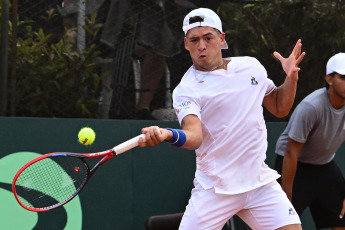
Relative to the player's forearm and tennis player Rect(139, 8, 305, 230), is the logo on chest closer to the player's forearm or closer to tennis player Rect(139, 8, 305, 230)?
tennis player Rect(139, 8, 305, 230)

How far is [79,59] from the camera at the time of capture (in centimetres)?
584

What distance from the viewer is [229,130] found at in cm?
404

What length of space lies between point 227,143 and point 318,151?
59.4 inches

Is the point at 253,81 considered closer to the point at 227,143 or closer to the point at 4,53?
the point at 227,143

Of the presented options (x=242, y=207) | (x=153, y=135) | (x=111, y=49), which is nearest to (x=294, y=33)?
(x=111, y=49)

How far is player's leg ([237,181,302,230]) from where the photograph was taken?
3.97m

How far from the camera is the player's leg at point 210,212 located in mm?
4004

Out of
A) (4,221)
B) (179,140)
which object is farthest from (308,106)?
(4,221)

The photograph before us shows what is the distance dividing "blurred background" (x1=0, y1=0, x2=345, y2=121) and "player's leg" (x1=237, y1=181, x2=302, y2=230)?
2.15 meters

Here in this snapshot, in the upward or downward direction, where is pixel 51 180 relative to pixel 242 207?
upward

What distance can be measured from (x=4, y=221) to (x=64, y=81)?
1211mm

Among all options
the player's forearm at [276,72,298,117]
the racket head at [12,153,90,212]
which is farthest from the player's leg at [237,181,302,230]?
the racket head at [12,153,90,212]

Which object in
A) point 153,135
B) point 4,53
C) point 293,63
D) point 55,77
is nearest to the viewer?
point 153,135

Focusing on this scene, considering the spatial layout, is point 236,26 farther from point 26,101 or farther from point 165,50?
point 26,101
